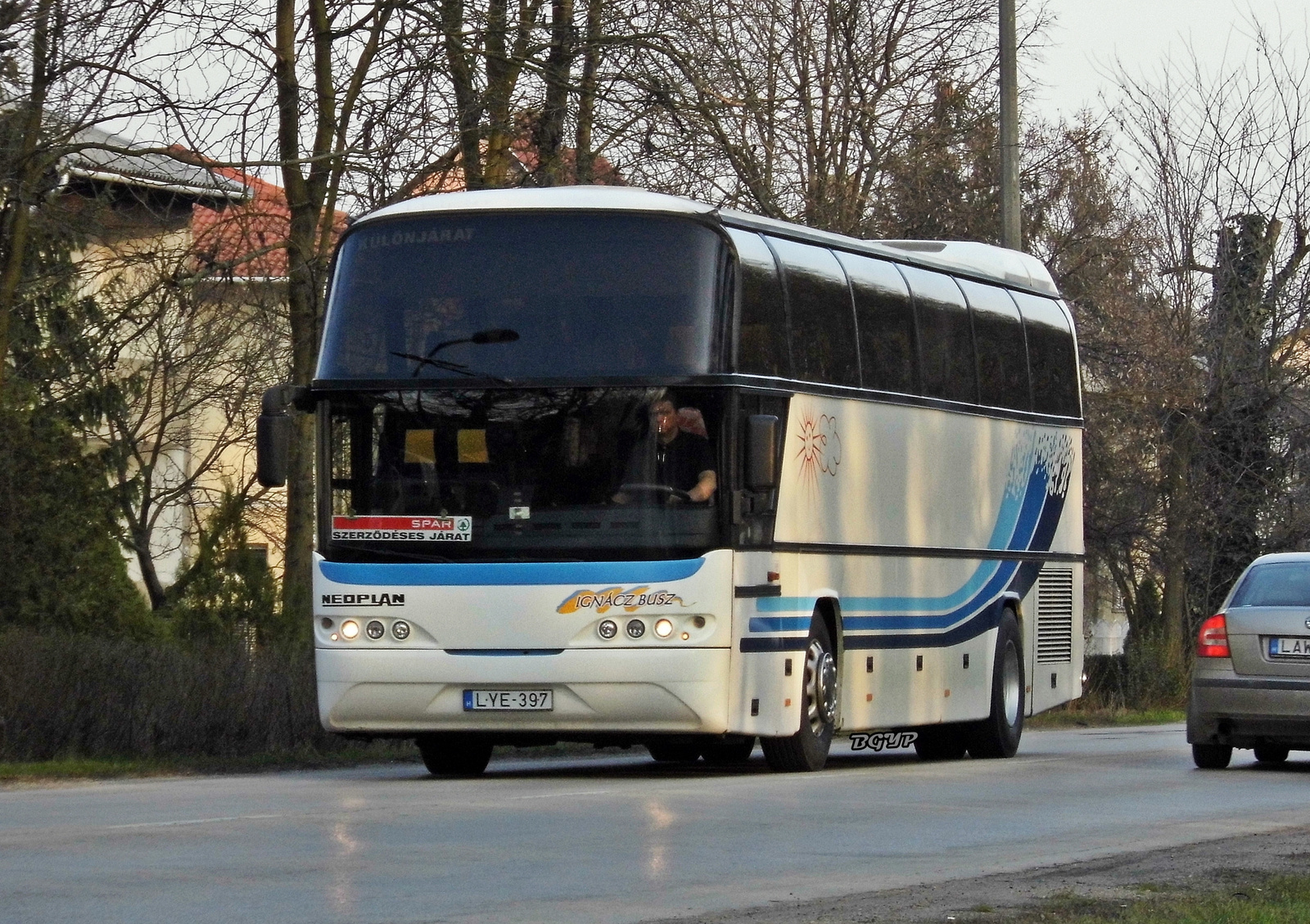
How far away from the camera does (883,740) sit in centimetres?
2164

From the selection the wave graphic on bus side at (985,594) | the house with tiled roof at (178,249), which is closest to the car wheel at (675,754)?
the wave graphic on bus side at (985,594)

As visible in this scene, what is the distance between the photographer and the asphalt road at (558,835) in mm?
8836

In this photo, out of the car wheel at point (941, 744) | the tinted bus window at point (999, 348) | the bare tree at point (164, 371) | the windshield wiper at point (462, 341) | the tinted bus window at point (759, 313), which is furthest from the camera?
the bare tree at point (164, 371)

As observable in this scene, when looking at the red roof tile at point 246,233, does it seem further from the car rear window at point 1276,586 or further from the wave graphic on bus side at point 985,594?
the car rear window at point 1276,586

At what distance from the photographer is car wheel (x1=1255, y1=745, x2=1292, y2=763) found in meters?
19.1

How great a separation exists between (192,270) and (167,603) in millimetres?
10539

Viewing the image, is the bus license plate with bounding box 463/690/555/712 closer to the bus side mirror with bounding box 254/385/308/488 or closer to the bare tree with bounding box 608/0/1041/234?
the bus side mirror with bounding box 254/385/308/488

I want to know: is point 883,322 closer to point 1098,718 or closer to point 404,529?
point 404,529

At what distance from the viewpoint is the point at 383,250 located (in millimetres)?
15805

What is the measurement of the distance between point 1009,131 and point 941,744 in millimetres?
8172

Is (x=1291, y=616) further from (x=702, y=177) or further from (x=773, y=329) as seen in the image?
(x=702, y=177)

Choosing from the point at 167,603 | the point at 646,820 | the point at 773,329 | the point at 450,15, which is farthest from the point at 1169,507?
the point at 646,820

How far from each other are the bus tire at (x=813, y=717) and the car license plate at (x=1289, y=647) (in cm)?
333

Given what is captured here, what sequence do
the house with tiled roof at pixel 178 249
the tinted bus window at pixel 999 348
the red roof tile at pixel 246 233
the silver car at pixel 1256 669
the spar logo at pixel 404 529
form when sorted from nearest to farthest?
1. the spar logo at pixel 404 529
2. the silver car at pixel 1256 669
3. the tinted bus window at pixel 999 348
4. the house with tiled roof at pixel 178 249
5. the red roof tile at pixel 246 233
